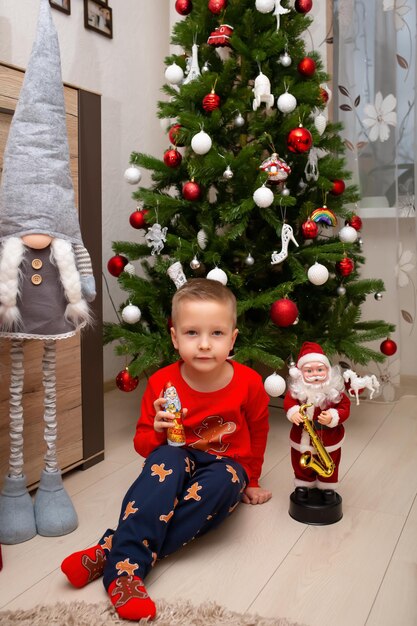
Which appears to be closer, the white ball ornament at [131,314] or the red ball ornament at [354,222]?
the white ball ornament at [131,314]

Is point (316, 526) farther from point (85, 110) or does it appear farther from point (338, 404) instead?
point (85, 110)

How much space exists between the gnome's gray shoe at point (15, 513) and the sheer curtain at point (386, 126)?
5.00 feet

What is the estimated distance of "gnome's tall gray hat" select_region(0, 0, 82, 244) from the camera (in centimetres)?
132

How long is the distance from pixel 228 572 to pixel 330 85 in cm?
193

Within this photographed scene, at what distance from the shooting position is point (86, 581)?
123cm

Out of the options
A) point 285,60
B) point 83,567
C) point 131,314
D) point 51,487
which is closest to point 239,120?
point 285,60

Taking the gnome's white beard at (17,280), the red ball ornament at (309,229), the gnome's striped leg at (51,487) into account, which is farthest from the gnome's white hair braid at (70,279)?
the red ball ornament at (309,229)

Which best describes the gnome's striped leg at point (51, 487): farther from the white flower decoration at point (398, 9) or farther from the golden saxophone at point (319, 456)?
the white flower decoration at point (398, 9)

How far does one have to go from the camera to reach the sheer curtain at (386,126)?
2389 mm

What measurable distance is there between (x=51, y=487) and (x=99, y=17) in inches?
70.9

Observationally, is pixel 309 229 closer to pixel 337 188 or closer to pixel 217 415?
pixel 337 188

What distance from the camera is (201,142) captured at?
1.84m

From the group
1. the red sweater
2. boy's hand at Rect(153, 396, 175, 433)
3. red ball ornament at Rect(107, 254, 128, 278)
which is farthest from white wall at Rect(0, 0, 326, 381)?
boy's hand at Rect(153, 396, 175, 433)

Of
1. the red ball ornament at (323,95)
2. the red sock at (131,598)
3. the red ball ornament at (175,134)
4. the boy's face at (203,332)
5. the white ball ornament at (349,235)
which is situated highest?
the red ball ornament at (323,95)
